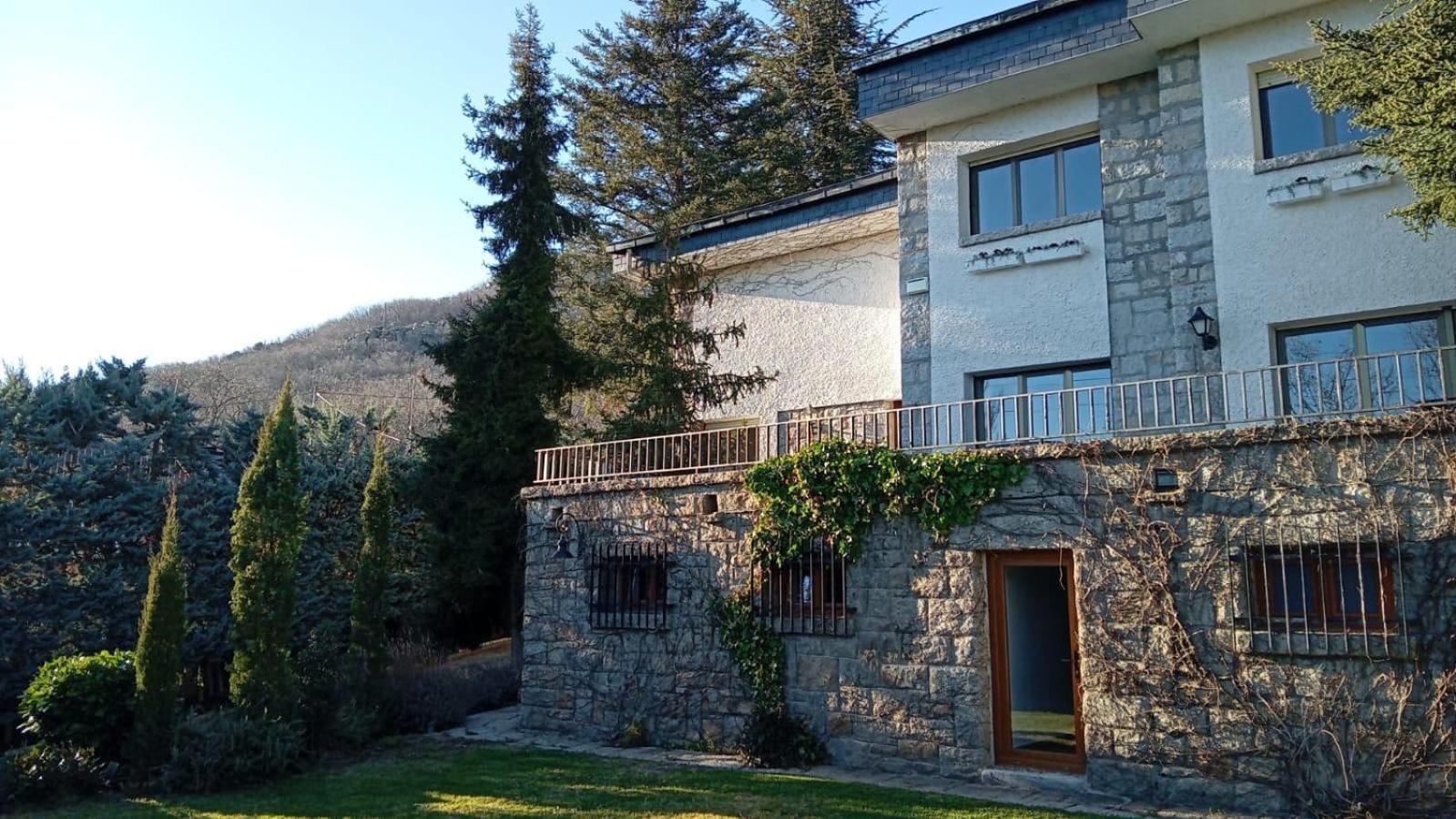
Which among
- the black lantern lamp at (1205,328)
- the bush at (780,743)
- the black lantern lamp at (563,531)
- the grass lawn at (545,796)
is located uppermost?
the black lantern lamp at (1205,328)

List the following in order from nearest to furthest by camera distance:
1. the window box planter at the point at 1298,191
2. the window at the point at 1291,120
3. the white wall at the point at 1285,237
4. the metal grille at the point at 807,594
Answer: the white wall at the point at 1285,237, the window box planter at the point at 1298,191, the window at the point at 1291,120, the metal grille at the point at 807,594

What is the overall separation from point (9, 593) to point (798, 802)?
33.4ft

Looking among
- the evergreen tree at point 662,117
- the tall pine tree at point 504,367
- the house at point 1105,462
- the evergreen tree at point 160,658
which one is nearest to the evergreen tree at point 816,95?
the evergreen tree at point 662,117

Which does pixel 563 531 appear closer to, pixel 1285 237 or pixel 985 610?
pixel 985 610

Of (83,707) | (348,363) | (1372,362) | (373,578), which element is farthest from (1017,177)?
(348,363)

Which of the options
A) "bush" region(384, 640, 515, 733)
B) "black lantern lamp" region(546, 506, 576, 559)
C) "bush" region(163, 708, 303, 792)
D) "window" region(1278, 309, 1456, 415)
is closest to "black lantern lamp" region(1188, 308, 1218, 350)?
"window" region(1278, 309, 1456, 415)

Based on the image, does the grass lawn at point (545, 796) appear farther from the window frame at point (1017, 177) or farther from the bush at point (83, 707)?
the window frame at point (1017, 177)

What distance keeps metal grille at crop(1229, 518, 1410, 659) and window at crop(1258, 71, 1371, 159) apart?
414 cm

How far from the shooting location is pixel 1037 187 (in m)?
11.5

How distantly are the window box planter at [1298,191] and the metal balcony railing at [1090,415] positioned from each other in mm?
1575

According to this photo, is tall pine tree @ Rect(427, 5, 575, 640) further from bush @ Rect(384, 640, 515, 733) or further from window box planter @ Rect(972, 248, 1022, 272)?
window box planter @ Rect(972, 248, 1022, 272)

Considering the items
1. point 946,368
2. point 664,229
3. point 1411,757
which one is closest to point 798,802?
point 1411,757

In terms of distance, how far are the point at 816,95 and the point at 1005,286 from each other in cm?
1465

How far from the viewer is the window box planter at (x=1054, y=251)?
35.3 feet
